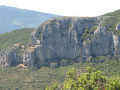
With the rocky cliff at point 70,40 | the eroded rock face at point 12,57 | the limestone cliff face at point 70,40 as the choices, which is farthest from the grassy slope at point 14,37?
the limestone cliff face at point 70,40

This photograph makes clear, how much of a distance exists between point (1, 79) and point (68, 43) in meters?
26.5

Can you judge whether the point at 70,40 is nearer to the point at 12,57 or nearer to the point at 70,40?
the point at 70,40

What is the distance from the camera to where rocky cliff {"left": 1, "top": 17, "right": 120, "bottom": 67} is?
81188mm

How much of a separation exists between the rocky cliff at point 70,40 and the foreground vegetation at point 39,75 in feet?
Result: 13.6

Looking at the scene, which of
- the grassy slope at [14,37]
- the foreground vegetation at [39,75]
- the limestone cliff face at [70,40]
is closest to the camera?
the foreground vegetation at [39,75]

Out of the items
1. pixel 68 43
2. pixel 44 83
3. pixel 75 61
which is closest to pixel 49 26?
pixel 68 43

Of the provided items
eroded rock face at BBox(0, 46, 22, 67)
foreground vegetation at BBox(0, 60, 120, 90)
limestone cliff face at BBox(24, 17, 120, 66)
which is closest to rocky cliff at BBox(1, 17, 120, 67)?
limestone cliff face at BBox(24, 17, 120, 66)

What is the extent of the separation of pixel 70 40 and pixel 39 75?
16891mm

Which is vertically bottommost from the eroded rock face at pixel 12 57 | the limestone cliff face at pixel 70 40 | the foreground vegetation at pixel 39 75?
the foreground vegetation at pixel 39 75

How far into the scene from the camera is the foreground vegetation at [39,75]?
72000 millimetres

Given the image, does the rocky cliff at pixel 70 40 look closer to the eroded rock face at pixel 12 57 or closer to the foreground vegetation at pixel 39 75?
the eroded rock face at pixel 12 57

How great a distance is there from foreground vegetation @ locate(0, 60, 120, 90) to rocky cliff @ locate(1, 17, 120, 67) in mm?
4151

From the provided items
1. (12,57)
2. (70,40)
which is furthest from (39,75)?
(12,57)

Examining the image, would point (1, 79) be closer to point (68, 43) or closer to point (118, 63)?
point (68, 43)
